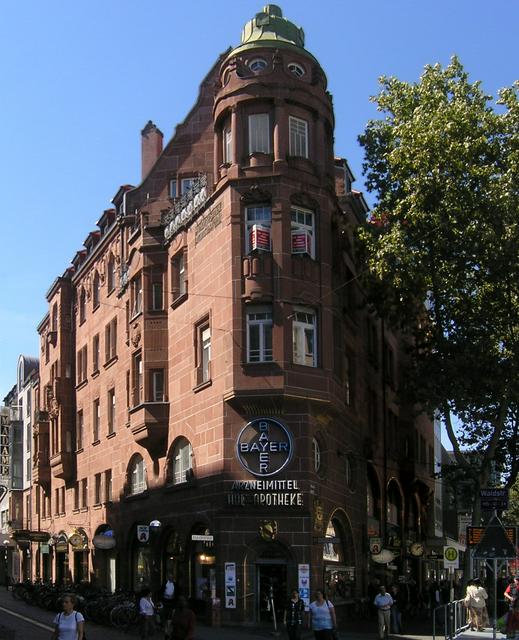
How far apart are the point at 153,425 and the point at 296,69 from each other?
14086 mm

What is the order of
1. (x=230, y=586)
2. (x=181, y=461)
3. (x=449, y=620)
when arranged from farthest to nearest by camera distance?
(x=181, y=461), (x=230, y=586), (x=449, y=620)

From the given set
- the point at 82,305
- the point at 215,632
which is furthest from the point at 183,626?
the point at 82,305

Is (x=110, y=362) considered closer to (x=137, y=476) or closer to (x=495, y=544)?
(x=137, y=476)

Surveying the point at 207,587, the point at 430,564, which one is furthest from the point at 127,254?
the point at 430,564

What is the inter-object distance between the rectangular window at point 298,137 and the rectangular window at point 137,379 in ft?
36.5

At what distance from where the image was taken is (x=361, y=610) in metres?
38.7

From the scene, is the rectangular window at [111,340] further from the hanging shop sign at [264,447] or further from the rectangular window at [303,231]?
the hanging shop sign at [264,447]

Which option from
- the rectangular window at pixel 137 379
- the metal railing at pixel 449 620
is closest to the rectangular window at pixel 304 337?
the metal railing at pixel 449 620

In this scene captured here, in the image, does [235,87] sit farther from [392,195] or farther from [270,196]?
[392,195]

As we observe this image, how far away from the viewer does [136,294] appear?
1695 inches

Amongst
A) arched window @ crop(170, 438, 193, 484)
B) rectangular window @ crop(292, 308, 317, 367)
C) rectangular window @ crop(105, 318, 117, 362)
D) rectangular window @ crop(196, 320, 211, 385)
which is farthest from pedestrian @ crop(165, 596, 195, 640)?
rectangular window @ crop(105, 318, 117, 362)

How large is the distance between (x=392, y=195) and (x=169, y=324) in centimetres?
979

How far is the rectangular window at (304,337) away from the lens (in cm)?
3447

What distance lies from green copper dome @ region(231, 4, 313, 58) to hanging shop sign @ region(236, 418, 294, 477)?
13.2 meters
